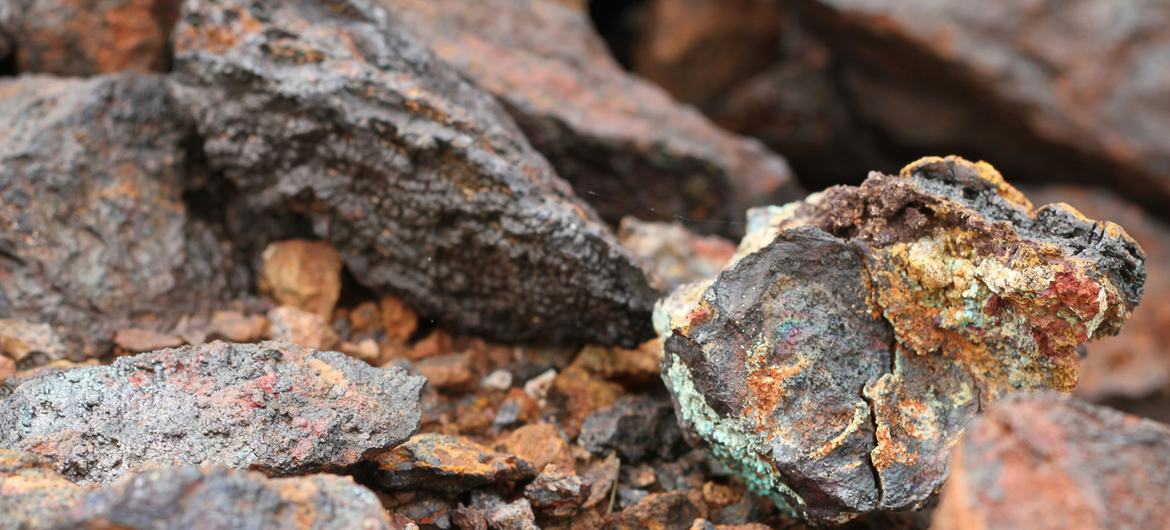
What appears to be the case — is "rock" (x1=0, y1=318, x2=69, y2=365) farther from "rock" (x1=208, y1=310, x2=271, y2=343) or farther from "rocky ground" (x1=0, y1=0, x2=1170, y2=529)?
"rock" (x1=208, y1=310, x2=271, y2=343)

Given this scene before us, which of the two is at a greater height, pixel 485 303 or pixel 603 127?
pixel 603 127

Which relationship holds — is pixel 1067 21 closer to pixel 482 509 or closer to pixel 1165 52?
pixel 1165 52

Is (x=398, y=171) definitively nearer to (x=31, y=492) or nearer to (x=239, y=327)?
(x=239, y=327)

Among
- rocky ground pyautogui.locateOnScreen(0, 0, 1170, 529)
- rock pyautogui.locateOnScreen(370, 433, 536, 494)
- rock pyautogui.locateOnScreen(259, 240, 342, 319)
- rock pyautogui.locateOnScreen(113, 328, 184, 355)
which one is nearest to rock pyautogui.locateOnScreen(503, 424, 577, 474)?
rocky ground pyautogui.locateOnScreen(0, 0, 1170, 529)

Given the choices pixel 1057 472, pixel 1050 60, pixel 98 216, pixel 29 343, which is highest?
pixel 1050 60

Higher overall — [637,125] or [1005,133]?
[1005,133]

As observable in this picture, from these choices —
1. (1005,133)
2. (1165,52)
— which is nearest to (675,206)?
(1005,133)

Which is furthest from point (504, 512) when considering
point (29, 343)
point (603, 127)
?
point (603, 127)

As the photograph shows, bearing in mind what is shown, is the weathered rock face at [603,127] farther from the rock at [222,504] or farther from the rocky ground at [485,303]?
the rock at [222,504]
